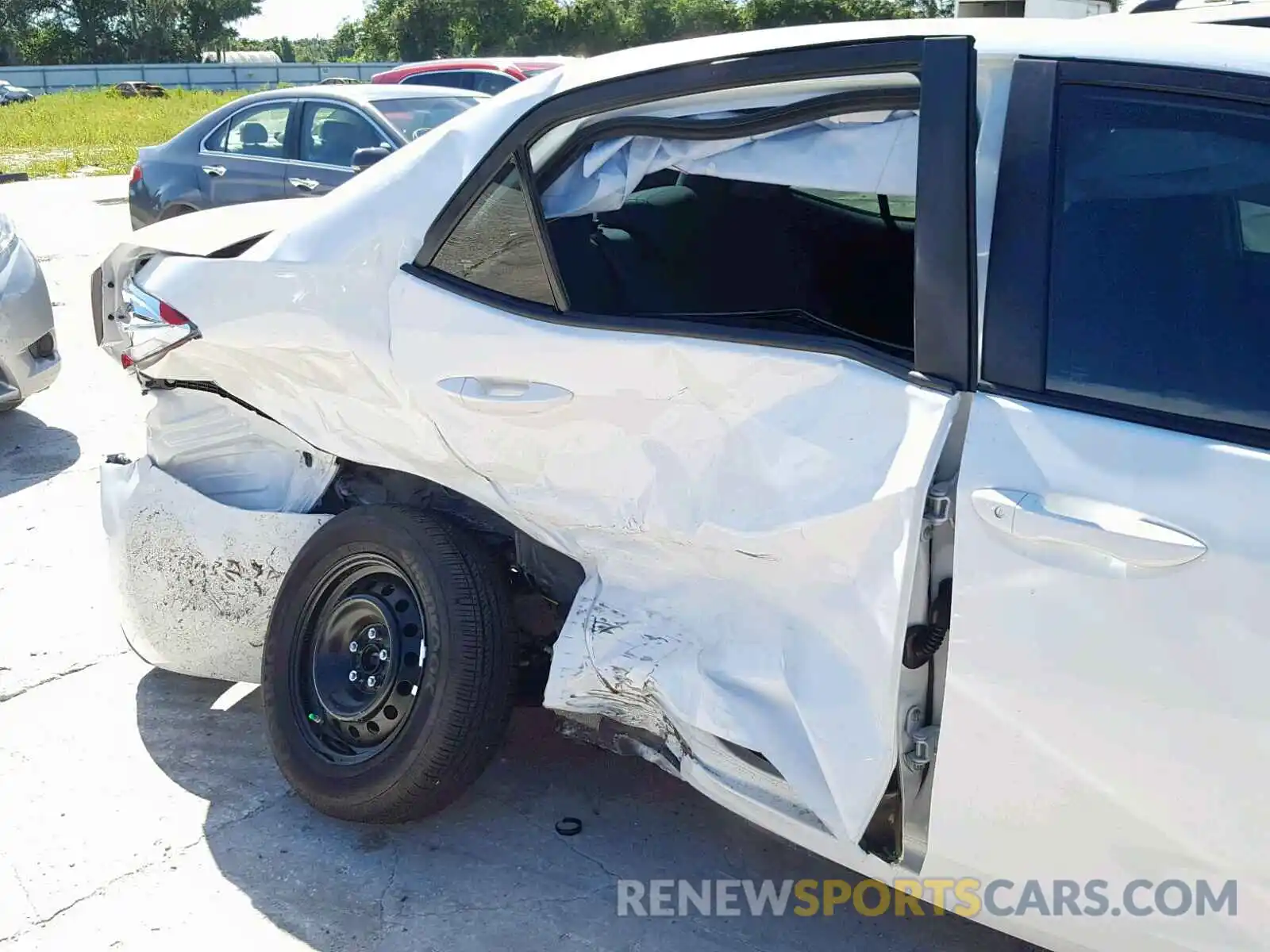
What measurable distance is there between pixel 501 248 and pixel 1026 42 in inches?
47.0

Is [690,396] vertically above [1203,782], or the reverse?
[690,396]

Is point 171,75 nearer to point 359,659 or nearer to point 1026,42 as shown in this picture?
point 359,659

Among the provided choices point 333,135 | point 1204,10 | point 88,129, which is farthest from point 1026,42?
point 88,129

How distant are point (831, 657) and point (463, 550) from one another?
1043 millimetres

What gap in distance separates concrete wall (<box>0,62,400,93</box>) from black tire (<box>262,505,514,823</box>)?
173ft

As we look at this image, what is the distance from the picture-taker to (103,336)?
157 inches

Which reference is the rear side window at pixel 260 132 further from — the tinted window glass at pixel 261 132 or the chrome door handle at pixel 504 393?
the chrome door handle at pixel 504 393

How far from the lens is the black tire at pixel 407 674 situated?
9.45ft

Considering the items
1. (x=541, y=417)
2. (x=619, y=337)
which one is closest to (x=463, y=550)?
(x=541, y=417)

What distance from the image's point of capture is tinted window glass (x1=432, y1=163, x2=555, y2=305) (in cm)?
281

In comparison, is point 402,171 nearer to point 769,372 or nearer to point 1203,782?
point 769,372

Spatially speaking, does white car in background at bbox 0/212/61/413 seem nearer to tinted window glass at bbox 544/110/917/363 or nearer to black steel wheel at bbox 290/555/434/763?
black steel wheel at bbox 290/555/434/763

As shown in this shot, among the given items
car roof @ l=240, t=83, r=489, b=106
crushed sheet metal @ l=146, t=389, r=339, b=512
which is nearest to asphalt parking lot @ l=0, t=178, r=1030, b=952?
crushed sheet metal @ l=146, t=389, r=339, b=512

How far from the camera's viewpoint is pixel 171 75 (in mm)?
54969
